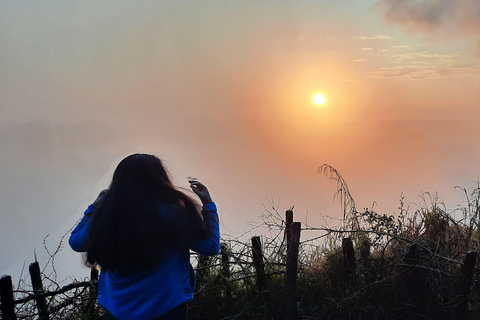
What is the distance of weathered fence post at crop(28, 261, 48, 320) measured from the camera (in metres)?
4.00

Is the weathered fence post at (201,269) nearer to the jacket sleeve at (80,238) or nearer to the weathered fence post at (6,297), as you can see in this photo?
the weathered fence post at (6,297)

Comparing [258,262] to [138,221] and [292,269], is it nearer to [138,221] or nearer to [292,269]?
[292,269]

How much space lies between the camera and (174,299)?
2.64 m

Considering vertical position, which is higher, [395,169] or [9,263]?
[395,169]

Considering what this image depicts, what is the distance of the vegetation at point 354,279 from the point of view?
393 centimetres

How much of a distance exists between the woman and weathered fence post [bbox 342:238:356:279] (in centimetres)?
177

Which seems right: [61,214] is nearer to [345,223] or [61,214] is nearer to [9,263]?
[9,263]

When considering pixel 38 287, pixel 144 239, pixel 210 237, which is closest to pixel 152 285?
pixel 144 239

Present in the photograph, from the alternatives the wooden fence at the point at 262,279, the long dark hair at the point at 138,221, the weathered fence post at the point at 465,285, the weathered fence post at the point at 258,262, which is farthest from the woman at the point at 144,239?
the weathered fence post at the point at 465,285

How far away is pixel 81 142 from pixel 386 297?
19774 cm

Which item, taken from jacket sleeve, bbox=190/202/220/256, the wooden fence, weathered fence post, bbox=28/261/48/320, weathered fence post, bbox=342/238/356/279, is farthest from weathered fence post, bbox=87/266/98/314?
weathered fence post, bbox=342/238/356/279

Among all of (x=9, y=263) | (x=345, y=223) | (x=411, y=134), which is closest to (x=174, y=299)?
(x=345, y=223)

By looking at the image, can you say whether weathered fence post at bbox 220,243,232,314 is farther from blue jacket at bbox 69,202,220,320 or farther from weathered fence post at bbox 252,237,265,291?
blue jacket at bbox 69,202,220,320

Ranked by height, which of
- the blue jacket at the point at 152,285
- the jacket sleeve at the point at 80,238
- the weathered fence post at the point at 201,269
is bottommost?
the blue jacket at the point at 152,285
